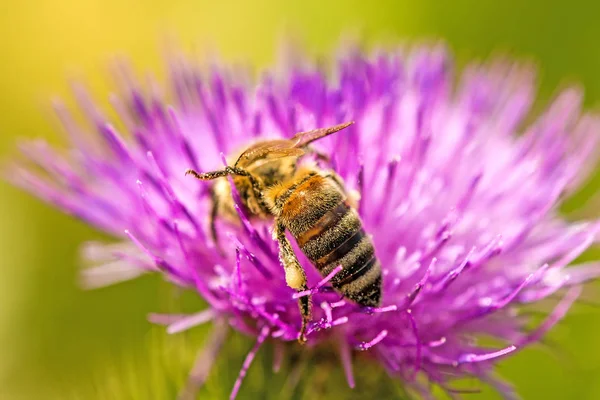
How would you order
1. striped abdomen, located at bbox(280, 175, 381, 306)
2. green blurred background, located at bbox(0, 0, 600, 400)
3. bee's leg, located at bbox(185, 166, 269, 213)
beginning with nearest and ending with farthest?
1. striped abdomen, located at bbox(280, 175, 381, 306)
2. bee's leg, located at bbox(185, 166, 269, 213)
3. green blurred background, located at bbox(0, 0, 600, 400)

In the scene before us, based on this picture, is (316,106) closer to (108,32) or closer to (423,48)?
(423,48)

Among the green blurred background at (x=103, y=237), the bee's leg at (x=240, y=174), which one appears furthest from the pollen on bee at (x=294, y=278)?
the green blurred background at (x=103, y=237)

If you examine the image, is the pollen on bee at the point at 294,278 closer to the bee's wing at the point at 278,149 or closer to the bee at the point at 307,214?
the bee at the point at 307,214

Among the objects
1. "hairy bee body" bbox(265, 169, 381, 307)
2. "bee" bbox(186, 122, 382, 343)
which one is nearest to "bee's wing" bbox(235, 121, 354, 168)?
"bee" bbox(186, 122, 382, 343)

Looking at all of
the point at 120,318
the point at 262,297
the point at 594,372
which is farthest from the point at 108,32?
the point at 594,372

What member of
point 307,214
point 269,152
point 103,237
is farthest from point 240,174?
point 103,237

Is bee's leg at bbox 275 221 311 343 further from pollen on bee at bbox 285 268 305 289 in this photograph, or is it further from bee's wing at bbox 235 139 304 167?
bee's wing at bbox 235 139 304 167

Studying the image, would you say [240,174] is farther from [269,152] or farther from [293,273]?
[293,273]
